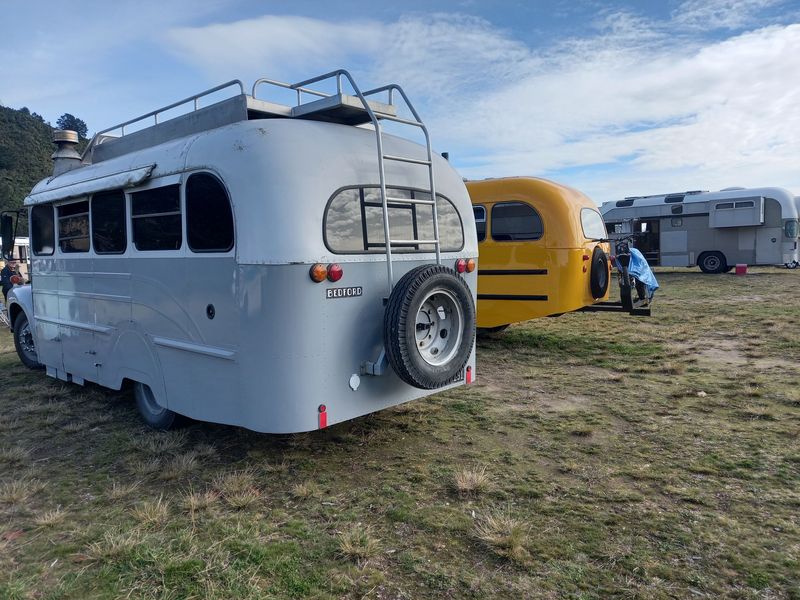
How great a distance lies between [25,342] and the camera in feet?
24.4

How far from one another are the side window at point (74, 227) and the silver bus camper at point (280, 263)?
56mm

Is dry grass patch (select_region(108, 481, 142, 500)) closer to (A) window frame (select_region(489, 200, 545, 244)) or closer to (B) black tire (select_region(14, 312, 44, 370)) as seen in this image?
(B) black tire (select_region(14, 312, 44, 370))

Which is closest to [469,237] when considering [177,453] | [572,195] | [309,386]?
[309,386]

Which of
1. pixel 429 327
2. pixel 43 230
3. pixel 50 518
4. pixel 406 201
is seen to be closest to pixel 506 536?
pixel 429 327

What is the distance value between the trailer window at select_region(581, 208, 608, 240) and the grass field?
8.24ft

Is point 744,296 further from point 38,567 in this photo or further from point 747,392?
point 38,567

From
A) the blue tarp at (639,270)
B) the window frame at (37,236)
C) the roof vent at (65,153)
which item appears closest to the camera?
the window frame at (37,236)

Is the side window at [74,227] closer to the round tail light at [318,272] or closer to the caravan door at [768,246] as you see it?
the round tail light at [318,272]

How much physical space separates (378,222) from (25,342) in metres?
5.65

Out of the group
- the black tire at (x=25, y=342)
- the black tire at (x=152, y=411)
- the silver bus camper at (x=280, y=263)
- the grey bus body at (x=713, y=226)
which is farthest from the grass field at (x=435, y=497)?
the grey bus body at (x=713, y=226)

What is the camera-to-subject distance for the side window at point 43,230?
5.98 metres

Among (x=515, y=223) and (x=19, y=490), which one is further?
(x=515, y=223)

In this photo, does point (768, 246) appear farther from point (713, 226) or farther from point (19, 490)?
point (19, 490)

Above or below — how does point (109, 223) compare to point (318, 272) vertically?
above
